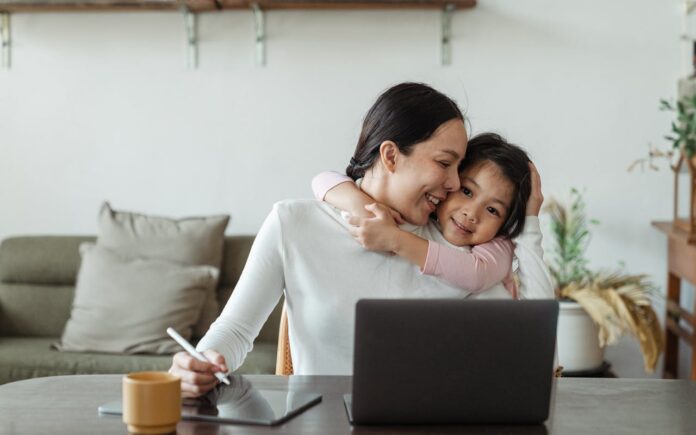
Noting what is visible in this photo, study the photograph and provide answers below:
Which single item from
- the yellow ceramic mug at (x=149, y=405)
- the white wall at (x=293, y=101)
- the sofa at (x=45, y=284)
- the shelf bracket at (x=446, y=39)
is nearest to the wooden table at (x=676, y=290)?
the white wall at (x=293, y=101)

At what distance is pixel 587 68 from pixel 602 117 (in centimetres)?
19

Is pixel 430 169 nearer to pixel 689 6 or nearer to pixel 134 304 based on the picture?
pixel 134 304

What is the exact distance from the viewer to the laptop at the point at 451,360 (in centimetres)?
112

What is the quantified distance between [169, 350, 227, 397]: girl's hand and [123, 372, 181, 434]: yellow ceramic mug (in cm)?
14

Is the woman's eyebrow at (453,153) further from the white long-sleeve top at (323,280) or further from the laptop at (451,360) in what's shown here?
the laptop at (451,360)

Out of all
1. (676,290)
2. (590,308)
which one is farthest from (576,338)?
(676,290)

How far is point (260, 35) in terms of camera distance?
3.47 meters

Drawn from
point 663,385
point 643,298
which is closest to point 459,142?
point 663,385

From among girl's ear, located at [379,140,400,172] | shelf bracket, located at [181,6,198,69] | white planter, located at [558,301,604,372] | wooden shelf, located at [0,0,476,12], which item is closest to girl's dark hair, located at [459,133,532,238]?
girl's ear, located at [379,140,400,172]

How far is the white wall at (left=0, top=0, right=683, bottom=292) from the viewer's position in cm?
344

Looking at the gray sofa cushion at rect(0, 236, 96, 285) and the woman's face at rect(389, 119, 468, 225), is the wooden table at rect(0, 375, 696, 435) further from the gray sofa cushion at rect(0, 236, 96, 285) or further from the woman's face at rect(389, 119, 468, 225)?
the gray sofa cushion at rect(0, 236, 96, 285)

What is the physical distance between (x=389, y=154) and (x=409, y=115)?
0.27 ft

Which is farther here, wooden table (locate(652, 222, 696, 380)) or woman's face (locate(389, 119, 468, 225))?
wooden table (locate(652, 222, 696, 380))

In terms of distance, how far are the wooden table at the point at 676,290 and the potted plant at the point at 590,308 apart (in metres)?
0.12
